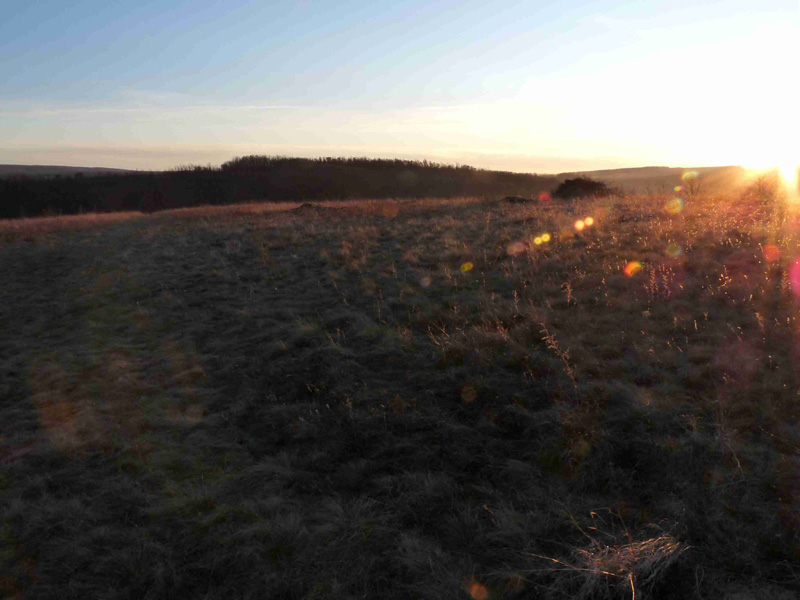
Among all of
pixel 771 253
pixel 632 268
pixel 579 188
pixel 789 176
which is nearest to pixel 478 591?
pixel 632 268

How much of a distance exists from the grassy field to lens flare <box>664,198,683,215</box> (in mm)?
2968

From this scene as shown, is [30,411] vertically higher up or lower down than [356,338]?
lower down

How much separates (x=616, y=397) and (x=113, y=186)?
6556cm

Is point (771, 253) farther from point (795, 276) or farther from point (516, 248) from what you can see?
point (516, 248)

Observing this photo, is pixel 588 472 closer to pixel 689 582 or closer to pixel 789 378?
pixel 689 582

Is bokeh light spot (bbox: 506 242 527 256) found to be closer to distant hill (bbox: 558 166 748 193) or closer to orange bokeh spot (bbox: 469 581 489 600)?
orange bokeh spot (bbox: 469 581 489 600)

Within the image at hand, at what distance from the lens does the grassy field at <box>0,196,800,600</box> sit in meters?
2.64

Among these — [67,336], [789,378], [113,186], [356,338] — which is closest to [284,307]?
[356,338]

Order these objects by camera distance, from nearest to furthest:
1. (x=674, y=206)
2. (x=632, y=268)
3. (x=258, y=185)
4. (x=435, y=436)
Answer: (x=435, y=436) → (x=632, y=268) → (x=674, y=206) → (x=258, y=185)

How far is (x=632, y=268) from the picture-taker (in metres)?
6.59

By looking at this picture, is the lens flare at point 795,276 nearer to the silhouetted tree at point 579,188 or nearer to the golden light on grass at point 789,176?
the golden light on grass at point 789,176

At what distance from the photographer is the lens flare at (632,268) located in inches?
252

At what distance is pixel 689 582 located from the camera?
2396 mm

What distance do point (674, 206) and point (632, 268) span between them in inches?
252
